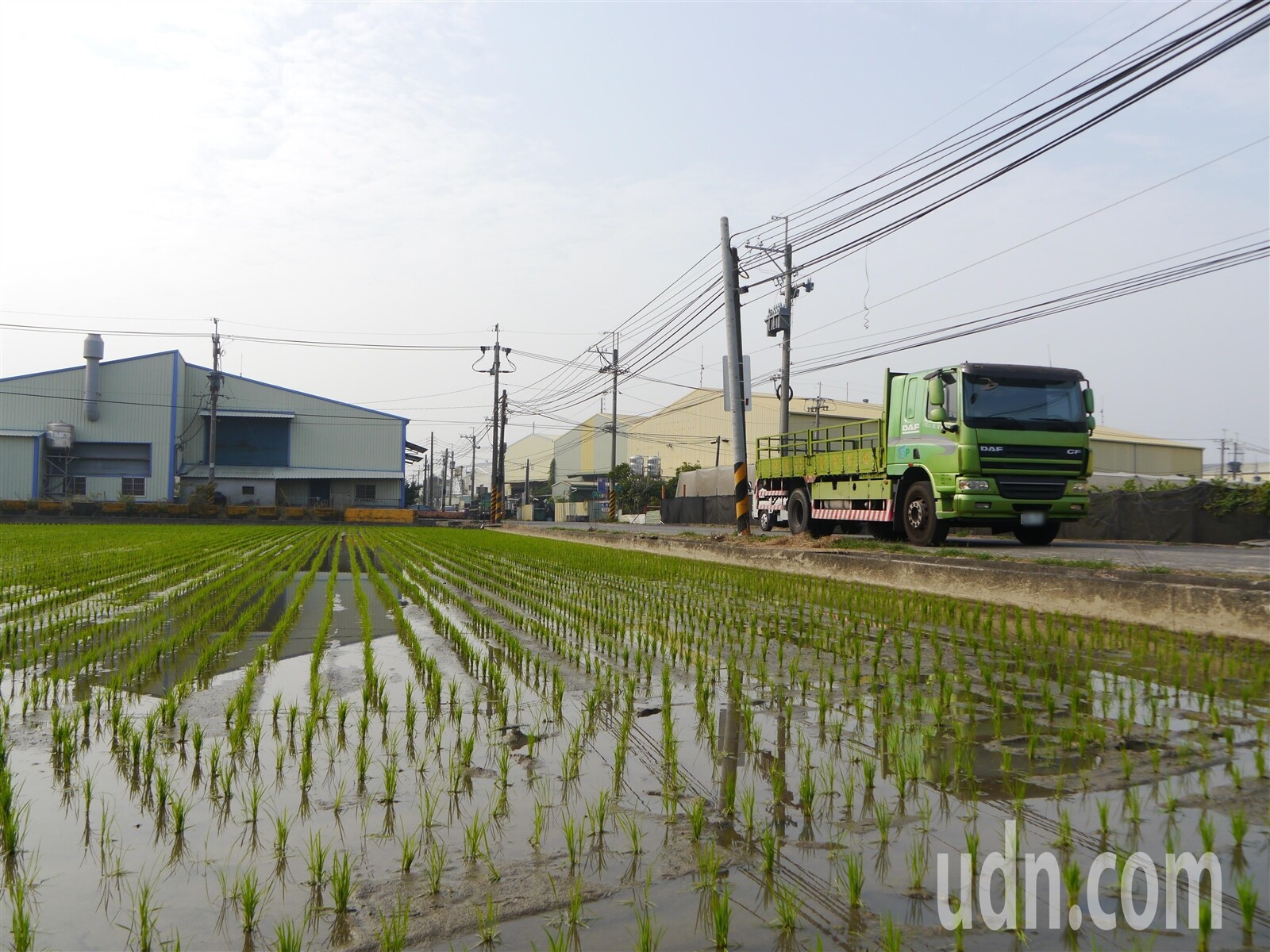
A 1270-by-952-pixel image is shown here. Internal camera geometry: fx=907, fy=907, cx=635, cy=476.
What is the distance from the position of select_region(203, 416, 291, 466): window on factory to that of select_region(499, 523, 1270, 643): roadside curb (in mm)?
42100

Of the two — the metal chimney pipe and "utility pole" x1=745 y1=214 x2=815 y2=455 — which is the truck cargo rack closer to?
"utility pole" x1=745 y1=214 x2=815 y2=455

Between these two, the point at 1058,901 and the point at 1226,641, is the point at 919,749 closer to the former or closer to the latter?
the point at 1058,901

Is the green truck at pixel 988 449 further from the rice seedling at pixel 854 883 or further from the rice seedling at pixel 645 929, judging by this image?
the rice seedling at pixel 645 929

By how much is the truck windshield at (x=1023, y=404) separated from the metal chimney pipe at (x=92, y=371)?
44.9 metres

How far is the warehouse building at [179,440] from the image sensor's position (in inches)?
1761

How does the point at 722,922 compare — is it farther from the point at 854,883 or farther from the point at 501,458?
the point at 501,458

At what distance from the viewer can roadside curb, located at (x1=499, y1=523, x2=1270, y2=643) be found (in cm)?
655

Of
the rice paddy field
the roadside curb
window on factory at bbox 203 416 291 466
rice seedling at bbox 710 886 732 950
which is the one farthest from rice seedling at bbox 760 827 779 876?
window on factory at bbox 203 416 291 466

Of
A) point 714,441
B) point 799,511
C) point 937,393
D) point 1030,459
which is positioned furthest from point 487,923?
point 714,441

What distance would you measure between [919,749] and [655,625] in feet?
13.0

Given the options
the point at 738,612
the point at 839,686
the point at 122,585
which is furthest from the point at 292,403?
the point at 839,686

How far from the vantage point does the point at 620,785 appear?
11.1 feet

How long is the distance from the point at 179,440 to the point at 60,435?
528cm

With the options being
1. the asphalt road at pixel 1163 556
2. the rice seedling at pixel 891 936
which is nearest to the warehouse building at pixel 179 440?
the asphalt road at pixel 1163 556
